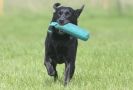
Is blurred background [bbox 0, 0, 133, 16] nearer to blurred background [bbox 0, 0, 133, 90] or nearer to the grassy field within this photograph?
blurred background [bbox 0, 0, 133, 90]

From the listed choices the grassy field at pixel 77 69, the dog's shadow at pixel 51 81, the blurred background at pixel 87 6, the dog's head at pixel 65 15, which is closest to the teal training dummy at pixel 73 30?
the dog's head at pixel 65 15

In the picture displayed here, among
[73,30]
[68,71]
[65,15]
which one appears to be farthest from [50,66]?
[65,15]

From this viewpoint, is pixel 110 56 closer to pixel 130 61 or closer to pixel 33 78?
pixel 130 61

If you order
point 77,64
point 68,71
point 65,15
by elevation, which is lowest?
point 77,64

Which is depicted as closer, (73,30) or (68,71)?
(73,30)

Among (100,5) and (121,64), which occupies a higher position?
(121,64)

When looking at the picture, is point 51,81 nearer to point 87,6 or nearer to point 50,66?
point 50,66

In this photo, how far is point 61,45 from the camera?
29.2 ft

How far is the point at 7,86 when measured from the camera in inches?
344

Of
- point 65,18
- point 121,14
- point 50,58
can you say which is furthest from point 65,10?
point 121,14

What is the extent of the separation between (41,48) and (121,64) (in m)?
3.86

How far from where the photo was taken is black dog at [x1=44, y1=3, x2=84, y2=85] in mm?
8859

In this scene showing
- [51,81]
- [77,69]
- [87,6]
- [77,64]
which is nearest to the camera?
[51,81]

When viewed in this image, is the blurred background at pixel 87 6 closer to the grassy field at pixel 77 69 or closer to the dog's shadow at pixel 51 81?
the grassy field at pixel 77 69
